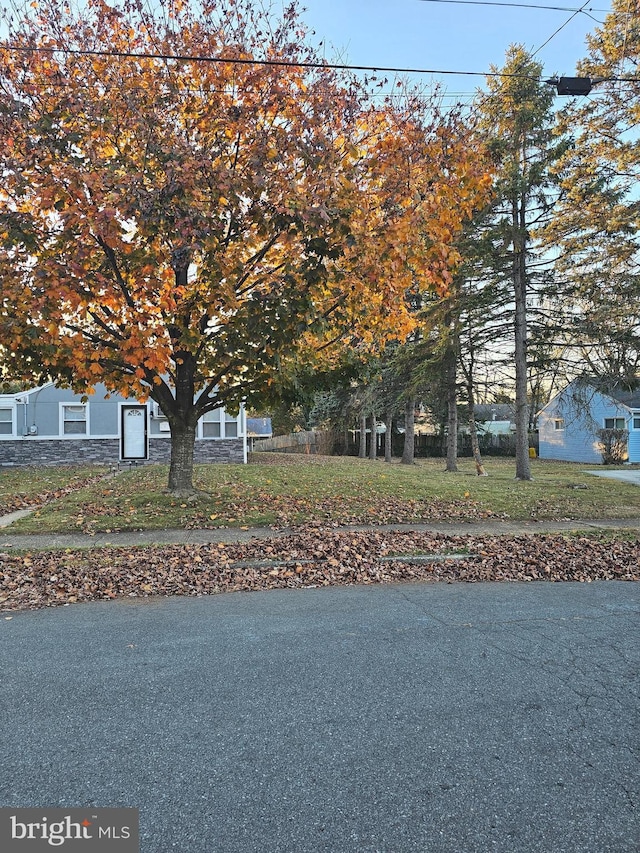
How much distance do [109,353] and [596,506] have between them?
9.84 m

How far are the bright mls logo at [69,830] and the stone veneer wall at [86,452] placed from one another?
2098 cm

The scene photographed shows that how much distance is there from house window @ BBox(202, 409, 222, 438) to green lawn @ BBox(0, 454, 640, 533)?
637 centimetres

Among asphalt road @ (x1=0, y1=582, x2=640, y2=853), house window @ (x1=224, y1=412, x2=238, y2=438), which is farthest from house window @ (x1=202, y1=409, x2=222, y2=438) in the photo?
asphalt road @ (x1=0, y1=582, x2=640, y2=853)

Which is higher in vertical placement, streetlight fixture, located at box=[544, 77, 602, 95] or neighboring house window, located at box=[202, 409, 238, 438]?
streetlight fixture, located at box=[544, 77, 602, 95]

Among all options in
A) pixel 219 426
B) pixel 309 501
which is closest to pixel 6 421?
pixel 219 426

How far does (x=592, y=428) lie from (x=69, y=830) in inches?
1122

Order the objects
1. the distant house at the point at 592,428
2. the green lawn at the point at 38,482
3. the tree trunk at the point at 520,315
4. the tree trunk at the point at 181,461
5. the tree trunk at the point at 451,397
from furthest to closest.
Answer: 1. the distant house at the point at 592,428
2. the tree trunk at the point at 451,397
3. the tree trunk at the point at 520,315
4. the green lawn at the point at 38,482
5. the tree trunk at the point at 181,461

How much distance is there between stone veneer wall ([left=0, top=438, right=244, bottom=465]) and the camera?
74.5 ft

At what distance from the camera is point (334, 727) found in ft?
10.6

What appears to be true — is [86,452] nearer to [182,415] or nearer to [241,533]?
[182,415]

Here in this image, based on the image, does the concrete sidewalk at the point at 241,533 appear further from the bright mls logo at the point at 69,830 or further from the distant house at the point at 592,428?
the distant house at the point at 592,428

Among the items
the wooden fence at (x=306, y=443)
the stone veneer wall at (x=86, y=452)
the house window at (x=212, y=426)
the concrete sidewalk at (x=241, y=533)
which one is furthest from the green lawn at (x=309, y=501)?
the wooden fence at (x=306, y=443)

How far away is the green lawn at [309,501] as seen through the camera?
10.1 m

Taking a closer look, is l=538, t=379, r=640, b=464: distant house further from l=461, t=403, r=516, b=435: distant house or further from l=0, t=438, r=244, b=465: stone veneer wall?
l=0, t=438, r=244, b=465: stone veneer wall
